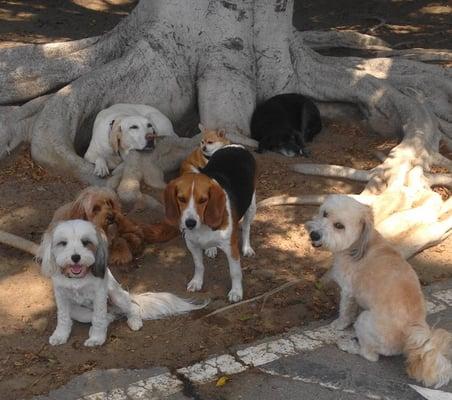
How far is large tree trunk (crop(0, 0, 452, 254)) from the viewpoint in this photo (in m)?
7.91

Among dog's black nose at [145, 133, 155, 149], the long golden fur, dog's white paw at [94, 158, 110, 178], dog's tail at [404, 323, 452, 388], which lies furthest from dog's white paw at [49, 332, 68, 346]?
dog's black nose at [145, 133, 155, 149]

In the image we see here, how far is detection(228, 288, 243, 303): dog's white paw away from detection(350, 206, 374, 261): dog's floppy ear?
104 centimetres

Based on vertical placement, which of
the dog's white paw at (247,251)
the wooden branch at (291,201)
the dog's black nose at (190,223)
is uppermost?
the dog's black nose at (190,223)

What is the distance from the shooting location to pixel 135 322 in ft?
17.2

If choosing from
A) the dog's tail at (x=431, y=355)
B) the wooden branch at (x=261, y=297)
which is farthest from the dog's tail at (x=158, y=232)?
the dog's tail at (x=431, y=355)

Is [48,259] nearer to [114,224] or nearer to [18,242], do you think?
[114,224]

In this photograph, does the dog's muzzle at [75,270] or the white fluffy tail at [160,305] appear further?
the white fluffy tail at [160,305]

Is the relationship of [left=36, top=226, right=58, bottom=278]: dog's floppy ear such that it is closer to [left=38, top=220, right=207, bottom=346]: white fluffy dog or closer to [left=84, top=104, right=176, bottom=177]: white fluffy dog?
[left=38, top=220, right=207, bottom=346]: white fluffy dog

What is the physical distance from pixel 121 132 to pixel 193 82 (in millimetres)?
1513

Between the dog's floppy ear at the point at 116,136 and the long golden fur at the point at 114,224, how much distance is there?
1422 mm

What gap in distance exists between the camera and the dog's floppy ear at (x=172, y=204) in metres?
5.24

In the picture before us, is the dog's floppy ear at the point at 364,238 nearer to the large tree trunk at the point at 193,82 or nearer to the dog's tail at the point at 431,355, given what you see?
the dog's tail at the point at 431,355

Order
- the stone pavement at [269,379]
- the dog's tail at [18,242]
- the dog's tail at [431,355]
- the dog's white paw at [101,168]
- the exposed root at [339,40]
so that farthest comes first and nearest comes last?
1. the exposed root at [339,40]
2. the dog's white paw at [101,168]
3. the dog's tail at [18,242]
4. the stone pavement at [269,379]
5. the dog's tail at [431,355]

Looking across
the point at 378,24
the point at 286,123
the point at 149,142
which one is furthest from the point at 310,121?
the point at 378,24
